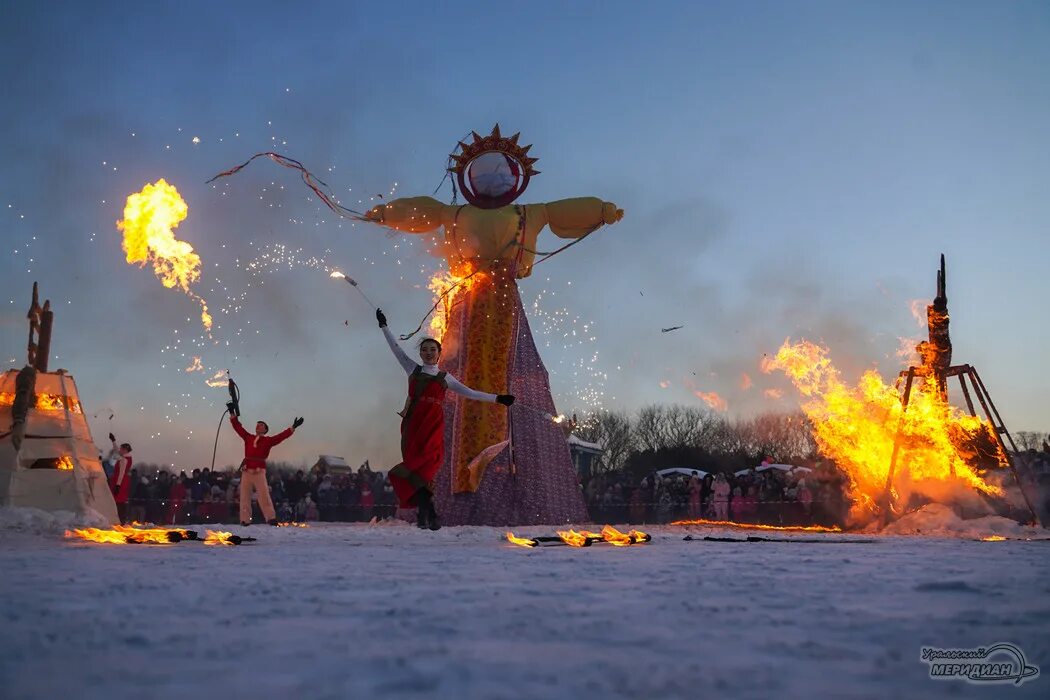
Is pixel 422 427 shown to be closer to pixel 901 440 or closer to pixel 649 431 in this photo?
pixel 901 440

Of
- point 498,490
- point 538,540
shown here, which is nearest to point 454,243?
point 498,490

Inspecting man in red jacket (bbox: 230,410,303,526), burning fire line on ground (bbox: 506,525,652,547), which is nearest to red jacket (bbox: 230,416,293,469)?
man in red jacket (bbox: 230,410,303,526)

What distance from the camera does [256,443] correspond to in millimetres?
12984

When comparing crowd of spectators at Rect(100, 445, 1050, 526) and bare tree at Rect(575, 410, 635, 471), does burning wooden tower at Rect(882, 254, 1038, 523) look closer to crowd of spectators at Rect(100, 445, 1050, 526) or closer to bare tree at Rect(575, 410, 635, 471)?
crowd of spectators at Rect(100, 445, 1050, 526)

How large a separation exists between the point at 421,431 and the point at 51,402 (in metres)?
5.27

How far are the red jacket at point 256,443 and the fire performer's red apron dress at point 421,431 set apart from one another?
3860 mm

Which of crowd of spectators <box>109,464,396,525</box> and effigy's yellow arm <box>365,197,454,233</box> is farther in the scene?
crowd of spectators <box>109,464,396,525</box>

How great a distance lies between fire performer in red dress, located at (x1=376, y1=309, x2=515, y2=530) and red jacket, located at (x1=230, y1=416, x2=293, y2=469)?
151 inches

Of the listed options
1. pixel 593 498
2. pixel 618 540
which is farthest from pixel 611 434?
pixel 618 540

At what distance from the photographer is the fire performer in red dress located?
978 centimetres

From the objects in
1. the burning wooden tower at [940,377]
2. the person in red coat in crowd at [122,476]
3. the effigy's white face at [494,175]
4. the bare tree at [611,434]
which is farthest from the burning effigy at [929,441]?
the bare tree at [611,434]

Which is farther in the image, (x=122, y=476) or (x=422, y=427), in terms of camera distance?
(x=122, y=476)

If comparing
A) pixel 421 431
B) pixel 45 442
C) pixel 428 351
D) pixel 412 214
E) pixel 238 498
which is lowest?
pixel 238 498

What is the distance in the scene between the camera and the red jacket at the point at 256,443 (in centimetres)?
1296
